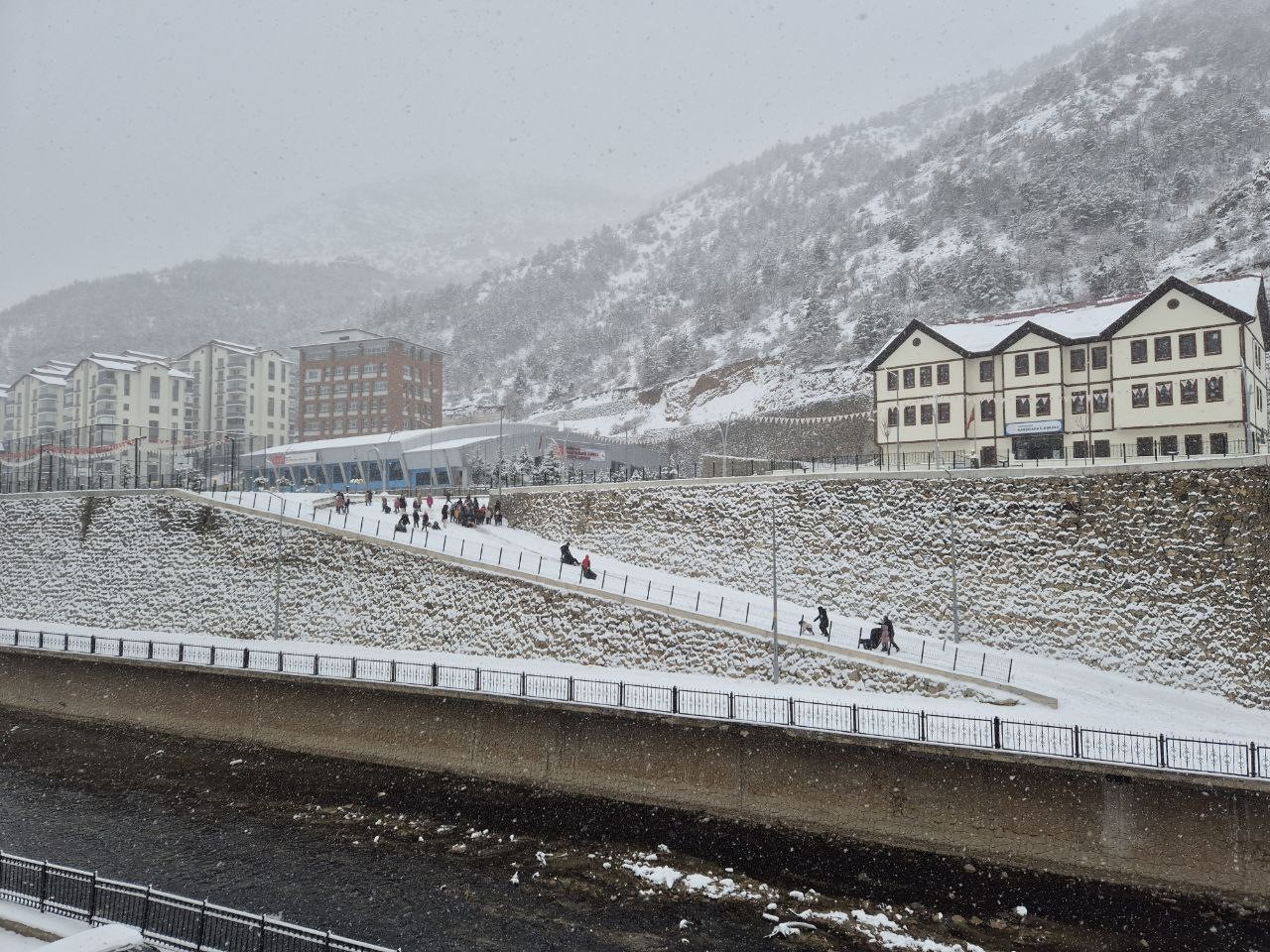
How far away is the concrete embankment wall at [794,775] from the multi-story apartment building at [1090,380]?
66.1 ft

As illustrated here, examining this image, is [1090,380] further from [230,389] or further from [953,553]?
[230,389]

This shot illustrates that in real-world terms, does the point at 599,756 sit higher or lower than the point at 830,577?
lower

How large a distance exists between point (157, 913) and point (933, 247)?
108206 mm

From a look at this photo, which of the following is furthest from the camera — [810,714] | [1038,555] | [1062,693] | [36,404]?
[36,404]

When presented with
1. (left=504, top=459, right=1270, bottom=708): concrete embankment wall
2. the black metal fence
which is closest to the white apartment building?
(left=504, top=459, right=1270, bottom=708): concrete embankment wall

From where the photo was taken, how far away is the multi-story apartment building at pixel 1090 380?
3362 cm

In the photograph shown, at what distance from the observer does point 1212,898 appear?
667 inches

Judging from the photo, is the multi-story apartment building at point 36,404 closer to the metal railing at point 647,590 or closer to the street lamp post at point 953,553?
the metal railing at point 647,590

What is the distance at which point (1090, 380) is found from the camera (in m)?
37.8

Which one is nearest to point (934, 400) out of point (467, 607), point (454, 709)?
point (467, 607)

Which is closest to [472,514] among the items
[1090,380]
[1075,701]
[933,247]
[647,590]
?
[647,590]

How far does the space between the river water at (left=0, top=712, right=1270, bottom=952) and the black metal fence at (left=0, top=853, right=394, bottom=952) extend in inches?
142

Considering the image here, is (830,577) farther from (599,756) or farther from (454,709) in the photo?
(454,709)

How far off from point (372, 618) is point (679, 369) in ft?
270
